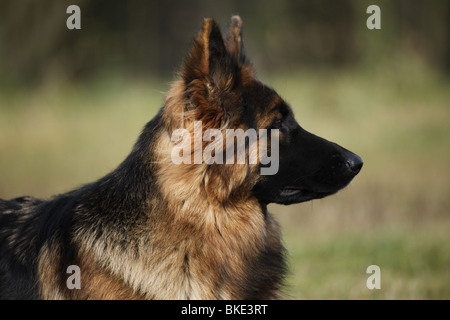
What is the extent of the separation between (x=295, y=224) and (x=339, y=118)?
588cm

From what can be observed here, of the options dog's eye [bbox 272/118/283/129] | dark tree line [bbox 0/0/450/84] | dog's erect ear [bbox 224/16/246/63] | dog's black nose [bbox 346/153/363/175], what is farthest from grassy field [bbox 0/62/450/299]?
dark tree line [bbox 0/0/450/84]

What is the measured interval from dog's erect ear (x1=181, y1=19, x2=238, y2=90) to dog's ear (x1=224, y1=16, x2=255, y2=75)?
0.45 m

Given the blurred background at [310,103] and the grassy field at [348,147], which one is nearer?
the grassy field at [348,147]

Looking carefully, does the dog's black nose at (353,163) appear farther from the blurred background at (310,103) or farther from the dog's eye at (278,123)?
the blurred background at (310,103)

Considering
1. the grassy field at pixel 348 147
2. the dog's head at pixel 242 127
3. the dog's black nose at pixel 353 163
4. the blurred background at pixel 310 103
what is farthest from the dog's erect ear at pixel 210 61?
the blurred background at pixel 310 103

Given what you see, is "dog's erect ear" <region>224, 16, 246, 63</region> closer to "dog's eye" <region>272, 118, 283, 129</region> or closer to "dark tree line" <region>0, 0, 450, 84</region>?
"dog's eye" <region>272, 118, 283, 129</region>

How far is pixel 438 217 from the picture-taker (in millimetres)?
9484

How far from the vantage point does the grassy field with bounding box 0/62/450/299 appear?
6.77 meters

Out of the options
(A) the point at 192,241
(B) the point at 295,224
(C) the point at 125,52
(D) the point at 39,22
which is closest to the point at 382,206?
(B) the point at 295,224

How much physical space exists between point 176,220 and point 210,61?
1.13 m

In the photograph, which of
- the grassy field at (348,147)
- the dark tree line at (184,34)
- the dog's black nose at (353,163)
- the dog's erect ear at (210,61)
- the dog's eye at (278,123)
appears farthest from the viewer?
the dark tree line at (184,34)

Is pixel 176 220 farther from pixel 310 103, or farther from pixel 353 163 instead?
pixel 310 103

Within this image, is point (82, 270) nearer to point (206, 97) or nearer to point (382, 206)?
point (206, 97)

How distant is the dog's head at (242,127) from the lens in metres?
3.59
